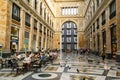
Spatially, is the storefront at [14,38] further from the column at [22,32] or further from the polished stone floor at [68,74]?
the polished stone floor at [68,74]

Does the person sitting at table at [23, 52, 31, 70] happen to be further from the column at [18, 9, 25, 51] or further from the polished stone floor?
the column at [18, 9, 25, 51]

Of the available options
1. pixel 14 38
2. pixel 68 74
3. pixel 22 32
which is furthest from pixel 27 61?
pixel 22 32

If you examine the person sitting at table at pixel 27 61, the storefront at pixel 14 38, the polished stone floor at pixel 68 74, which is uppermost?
the storefront at pixel 14 38

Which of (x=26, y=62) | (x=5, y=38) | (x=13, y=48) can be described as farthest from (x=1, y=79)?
(x=13, y=48)

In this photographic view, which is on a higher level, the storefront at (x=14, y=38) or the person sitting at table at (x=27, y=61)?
the storefront at (x=14, y=38)

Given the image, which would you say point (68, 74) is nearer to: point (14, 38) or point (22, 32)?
point (14, 38)

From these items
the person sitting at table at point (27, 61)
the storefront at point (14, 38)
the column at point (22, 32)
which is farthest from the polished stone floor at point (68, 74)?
the column at point (22, 32)

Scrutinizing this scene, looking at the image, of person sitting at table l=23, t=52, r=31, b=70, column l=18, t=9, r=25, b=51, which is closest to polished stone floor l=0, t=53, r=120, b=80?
person sitting at table l=23, t=52, r=31, b=70

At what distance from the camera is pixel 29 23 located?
25.4 meters

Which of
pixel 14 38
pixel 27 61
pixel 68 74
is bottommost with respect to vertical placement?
pixel 68 74

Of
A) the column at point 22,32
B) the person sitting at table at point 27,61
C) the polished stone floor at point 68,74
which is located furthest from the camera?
the column at point 22,32

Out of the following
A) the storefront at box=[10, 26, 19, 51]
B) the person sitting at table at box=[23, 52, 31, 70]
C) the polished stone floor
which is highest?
the storefront at box=[10, 26, 19, 51]

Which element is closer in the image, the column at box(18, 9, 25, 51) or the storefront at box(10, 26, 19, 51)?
the storefront at box(10, 26, 19, 51)

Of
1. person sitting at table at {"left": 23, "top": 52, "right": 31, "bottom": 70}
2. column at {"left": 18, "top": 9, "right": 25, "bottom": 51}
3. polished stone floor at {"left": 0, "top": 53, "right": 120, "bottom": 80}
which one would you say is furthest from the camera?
column at {"left": 18, "top": 9, "right": 25, "bottom": 51}
